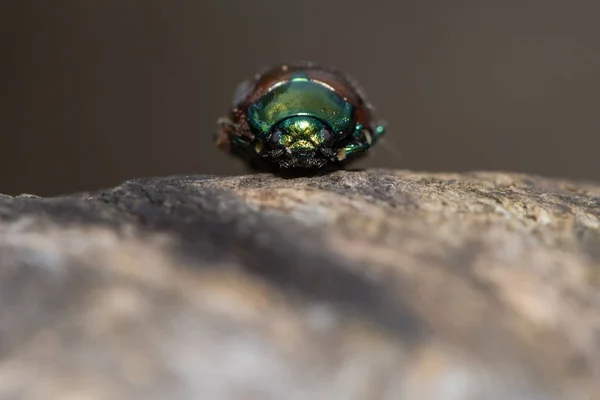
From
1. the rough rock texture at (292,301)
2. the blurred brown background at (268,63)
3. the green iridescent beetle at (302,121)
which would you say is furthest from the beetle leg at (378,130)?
the blurred brown background at (268,63)

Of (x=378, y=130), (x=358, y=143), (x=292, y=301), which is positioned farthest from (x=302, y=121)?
(x=292, y=301)

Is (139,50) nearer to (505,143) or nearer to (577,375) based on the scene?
(505,143)

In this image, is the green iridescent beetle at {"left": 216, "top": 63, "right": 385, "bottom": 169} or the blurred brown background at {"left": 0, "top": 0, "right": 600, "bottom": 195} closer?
the green iridescent beetle at {"left": 216, "top": 63, "right": 385, "bottom": 169}

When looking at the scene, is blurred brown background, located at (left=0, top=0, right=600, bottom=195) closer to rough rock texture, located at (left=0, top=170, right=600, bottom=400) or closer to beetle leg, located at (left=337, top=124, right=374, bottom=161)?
beetle leg, located at (left=337, top=124, right=374, bottom=161)

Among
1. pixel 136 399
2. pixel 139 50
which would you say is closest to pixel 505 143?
pixel 139 50

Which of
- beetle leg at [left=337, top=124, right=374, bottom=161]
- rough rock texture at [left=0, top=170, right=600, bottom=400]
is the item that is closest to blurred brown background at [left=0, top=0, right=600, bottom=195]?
beetle leg at [left=337, top=124, right=374, bottom=161]

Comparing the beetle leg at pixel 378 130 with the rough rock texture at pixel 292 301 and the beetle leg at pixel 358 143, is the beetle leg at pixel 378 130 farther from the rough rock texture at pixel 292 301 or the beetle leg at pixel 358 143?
the rough rock texture at pixel 292 301

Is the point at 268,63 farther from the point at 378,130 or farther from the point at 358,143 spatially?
the point at 358,143
